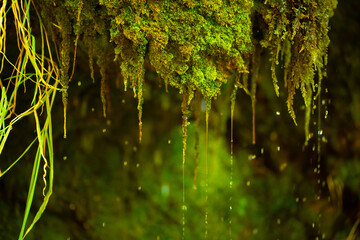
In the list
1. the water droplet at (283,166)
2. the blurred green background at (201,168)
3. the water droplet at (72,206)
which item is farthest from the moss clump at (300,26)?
the water droplet at (72,206)

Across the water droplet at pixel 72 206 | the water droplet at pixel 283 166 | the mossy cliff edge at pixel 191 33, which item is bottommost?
the water droplet at pixel 72 206

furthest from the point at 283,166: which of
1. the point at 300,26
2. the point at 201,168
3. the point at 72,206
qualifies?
the point at 72,206

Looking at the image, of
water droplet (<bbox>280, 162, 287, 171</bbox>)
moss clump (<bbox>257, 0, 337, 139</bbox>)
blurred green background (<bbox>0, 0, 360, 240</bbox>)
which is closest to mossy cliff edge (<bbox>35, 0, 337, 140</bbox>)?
moss clump (<bbox>257, 0, 337, 139</bbox>)

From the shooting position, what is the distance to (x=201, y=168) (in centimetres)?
223

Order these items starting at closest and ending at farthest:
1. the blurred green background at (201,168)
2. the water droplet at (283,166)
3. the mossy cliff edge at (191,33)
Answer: the mossy cliff edge at (191,33), the blurred green background at (201,168), the water droplet at (283,166)

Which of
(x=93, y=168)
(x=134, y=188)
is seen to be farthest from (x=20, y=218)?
(x=134, y=188)

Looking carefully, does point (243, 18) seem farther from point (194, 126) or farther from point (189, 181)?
point (189, 181)

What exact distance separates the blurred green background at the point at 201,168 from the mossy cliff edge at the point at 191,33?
2.28 ft

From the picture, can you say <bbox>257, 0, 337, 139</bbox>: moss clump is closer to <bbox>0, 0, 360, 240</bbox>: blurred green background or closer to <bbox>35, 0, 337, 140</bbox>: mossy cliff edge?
<bbox>35, 0, 337, 140</bbox>: mossy cliff edge

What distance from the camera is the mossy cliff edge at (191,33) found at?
1296 millimetres

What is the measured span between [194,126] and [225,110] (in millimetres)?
197

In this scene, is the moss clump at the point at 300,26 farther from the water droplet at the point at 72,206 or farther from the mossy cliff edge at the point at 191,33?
the water droplet at the point at 72,206

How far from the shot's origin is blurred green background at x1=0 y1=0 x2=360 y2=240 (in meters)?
2.19

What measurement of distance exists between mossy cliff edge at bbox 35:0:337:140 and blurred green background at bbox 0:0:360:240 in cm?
70
